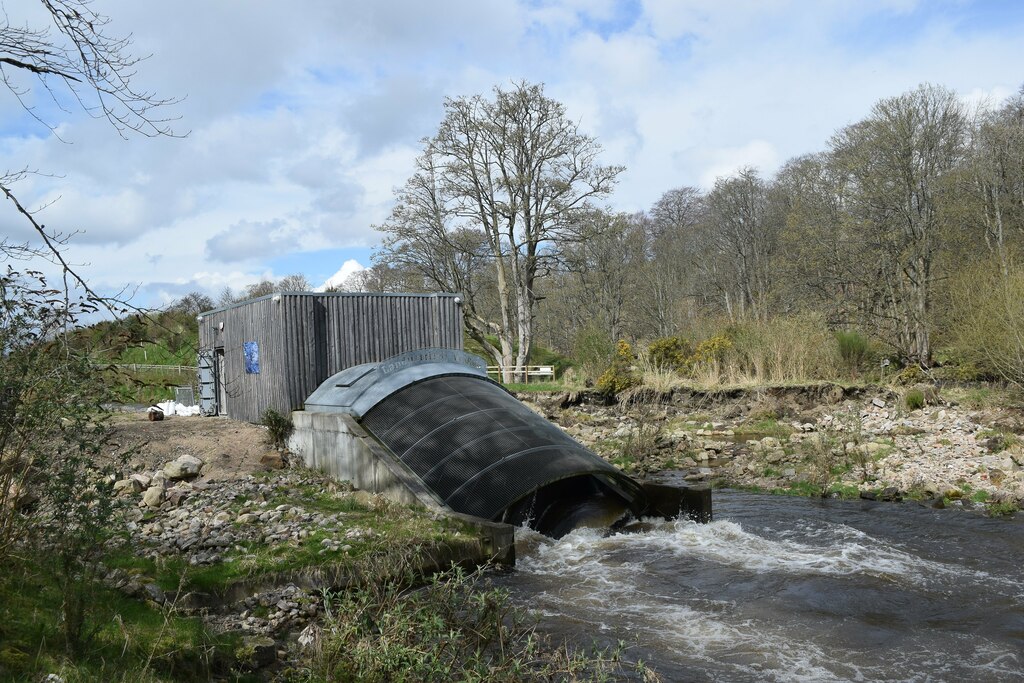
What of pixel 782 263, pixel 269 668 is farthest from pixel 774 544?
pixel 782 263

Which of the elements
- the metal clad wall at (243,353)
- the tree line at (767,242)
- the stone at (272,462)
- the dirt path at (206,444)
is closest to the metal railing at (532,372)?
the tree line at (767,242)

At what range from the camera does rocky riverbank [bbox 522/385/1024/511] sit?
11.5 m

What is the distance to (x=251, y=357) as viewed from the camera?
14.1m

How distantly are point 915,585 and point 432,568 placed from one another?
4.58 meters

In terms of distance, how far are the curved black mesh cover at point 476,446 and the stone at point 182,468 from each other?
2.37m

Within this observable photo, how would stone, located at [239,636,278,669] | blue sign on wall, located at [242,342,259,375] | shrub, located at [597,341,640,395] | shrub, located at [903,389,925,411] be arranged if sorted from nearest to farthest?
stone, located at [239,636,278,669] < blue sign on wall, located at [242,342,259,375] < shrub, located at [903,389,925,411] < shrub, located at [597,341,640,395]

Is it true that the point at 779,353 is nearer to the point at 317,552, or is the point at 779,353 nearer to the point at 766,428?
the point at 766,428

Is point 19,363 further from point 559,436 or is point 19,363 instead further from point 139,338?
point 559,436

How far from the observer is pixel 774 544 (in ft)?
29.0

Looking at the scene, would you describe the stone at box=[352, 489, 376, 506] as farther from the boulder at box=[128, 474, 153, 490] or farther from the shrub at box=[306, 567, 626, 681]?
the shrub at box=[306, 567, 626, 681]

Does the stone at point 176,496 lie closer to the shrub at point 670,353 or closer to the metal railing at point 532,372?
the shrub at point 670,353

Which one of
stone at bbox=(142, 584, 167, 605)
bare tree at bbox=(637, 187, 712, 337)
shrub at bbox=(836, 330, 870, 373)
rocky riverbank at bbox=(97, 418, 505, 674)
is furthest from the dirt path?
bare tree at bbox=(637, 187, 712, 337)

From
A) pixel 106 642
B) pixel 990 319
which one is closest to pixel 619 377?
pixel 990 319

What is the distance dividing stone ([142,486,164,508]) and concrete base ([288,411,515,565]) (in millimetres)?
2352
